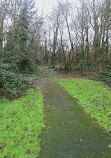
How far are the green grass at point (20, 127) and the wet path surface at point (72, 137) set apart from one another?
1.09 feet

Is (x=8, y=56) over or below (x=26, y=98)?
over

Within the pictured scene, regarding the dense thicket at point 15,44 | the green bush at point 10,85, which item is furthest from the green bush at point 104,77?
the green bush at point 10,85

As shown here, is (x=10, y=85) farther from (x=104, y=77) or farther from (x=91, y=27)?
(x=91, y=27)

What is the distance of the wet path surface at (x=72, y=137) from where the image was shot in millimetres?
4178

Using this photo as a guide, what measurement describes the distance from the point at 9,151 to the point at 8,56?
1098 cm

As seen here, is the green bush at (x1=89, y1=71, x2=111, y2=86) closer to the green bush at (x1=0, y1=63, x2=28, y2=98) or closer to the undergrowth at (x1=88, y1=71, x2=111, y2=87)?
the undergrowth at (x1=88, y1=71, x2=111, y2=87)

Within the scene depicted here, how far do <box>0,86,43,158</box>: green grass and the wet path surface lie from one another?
0.33m

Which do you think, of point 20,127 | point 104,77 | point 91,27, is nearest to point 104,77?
point 104,77

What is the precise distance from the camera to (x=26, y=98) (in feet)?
31.5

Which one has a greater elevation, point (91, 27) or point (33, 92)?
point (91, 27)

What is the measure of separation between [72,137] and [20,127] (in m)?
2.06

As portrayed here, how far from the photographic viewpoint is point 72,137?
5.02 meters

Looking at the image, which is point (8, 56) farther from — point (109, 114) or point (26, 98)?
point (109, 114)

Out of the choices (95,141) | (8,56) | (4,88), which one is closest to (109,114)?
(95,141)
